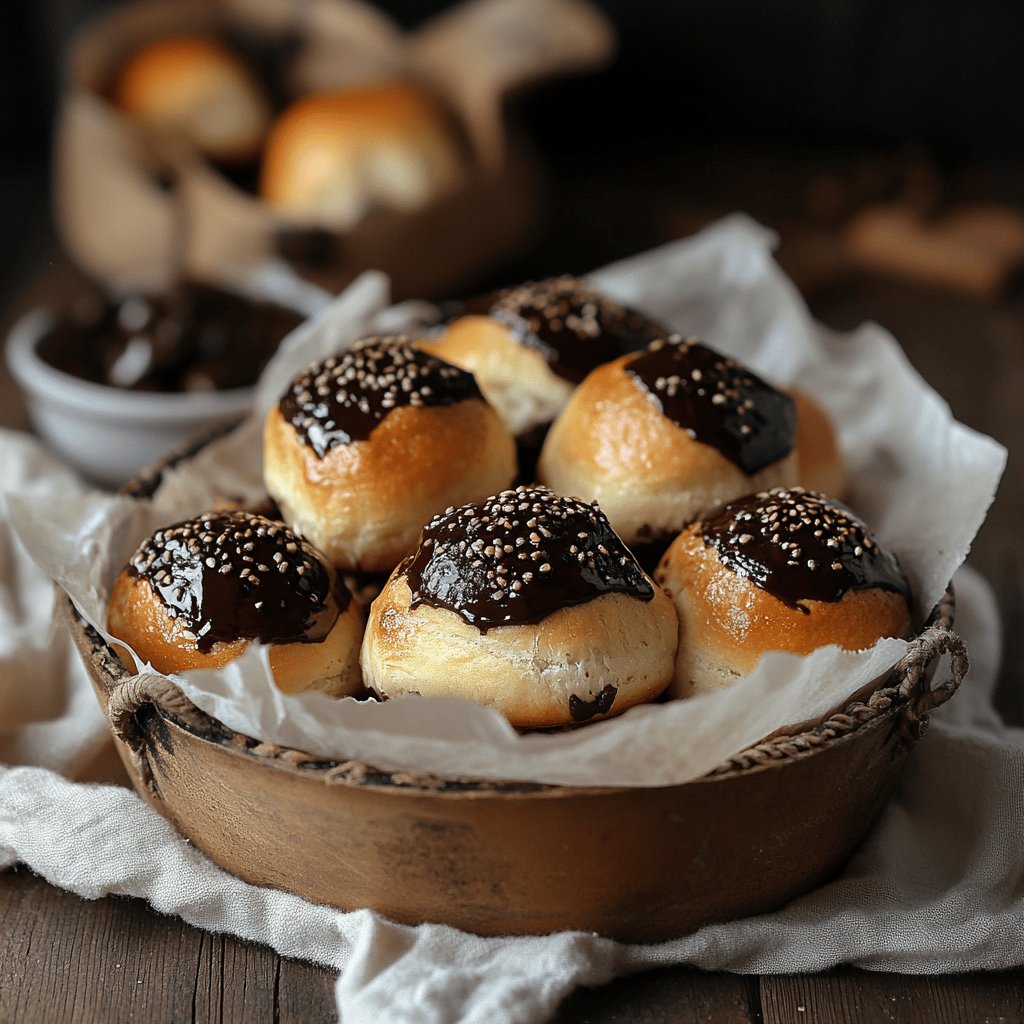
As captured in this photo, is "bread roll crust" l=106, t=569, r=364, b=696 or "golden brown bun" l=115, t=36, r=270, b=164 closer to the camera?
"bread roll crust" l=106, t=569, r=364, b=696

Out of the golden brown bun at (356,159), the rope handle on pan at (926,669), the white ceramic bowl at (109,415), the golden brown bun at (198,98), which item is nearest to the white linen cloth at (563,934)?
the rope handle on pan at (926,669)

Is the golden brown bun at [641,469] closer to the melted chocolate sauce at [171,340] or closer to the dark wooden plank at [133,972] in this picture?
the dark wooden plank at [133,972]

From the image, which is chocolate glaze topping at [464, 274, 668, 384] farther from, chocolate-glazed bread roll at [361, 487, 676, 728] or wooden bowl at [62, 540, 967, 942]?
wooden bowl at [62, 540, 967, 942]

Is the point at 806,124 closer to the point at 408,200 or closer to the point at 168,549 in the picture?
the point at 408,200

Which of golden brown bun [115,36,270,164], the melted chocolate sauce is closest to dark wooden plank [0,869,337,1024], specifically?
the melted chocolate sauce

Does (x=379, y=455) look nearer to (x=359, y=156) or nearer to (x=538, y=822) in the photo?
(x=538, y=822)

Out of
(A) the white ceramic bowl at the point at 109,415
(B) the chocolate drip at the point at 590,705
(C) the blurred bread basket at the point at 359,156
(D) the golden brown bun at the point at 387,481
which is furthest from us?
(C) the blurred bread basket at the point at 359,156
